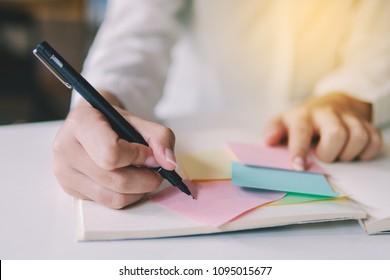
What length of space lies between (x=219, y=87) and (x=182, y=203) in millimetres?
529

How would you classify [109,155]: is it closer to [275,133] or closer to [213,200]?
[213,200]

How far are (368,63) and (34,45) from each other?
1.84 meters

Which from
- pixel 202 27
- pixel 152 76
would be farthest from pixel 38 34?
pixel 152 76

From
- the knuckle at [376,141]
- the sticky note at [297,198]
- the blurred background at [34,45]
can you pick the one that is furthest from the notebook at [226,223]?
the blurred background at [34,45]

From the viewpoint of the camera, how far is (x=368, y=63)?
822 mm

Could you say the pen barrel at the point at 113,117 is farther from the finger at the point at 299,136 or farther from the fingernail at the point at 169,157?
the finger at the point at 299,136

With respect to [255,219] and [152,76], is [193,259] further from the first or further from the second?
[152,76]

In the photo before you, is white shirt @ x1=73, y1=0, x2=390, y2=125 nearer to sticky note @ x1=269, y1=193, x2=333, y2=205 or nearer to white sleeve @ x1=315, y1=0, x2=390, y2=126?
white sleeve @ x1=315, y1=0, x2=390, y2=126

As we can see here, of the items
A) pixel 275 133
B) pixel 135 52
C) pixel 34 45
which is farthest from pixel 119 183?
pixel 34 45

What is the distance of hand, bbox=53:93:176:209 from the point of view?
431 mm

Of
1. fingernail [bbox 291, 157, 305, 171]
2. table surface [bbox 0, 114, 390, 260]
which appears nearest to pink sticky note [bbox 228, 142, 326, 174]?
fingernail [bbox 291, 157, 305, 171]

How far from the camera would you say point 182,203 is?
46 centimetres

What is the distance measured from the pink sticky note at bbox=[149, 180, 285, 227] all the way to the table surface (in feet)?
0.05

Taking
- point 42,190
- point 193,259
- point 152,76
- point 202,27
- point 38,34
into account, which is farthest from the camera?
point 38,34
